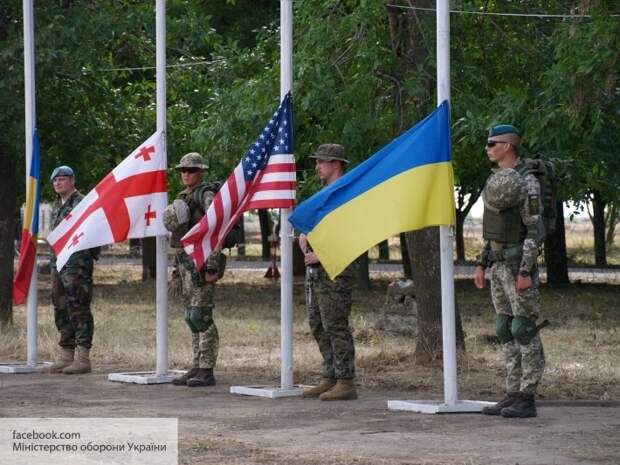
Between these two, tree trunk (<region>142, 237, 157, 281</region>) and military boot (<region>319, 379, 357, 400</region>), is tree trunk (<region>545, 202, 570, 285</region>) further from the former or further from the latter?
military boot (<region>319, 379, 357, 400</region>)

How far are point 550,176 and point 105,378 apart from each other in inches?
208

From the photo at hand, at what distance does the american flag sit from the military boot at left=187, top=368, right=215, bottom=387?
1.14 meters

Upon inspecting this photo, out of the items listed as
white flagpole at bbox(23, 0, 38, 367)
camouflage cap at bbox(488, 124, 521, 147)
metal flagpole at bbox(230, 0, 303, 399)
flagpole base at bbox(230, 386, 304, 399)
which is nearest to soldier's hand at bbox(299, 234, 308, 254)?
metal flagpole at bbox(230, 0, 303, 399)

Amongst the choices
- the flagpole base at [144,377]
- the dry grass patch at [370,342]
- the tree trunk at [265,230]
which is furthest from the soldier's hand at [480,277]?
the tree trunk at [265,230]

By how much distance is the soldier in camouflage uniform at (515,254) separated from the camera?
10.0 meters

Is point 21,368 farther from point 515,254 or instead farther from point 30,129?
point 515,254

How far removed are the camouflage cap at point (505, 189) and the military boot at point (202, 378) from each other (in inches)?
147

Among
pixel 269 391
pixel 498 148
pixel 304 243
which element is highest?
pixel 498 148

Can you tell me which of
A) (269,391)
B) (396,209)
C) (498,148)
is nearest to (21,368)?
(269,391)

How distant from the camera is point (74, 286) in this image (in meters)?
14.1

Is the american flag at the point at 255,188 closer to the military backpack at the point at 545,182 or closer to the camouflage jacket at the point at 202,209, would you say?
the camouflage jacket at the point at 202,209

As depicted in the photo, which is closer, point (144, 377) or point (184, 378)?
point (184, 378)

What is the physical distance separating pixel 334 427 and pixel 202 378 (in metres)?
3.03

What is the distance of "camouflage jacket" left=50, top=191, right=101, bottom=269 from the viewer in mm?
14000
